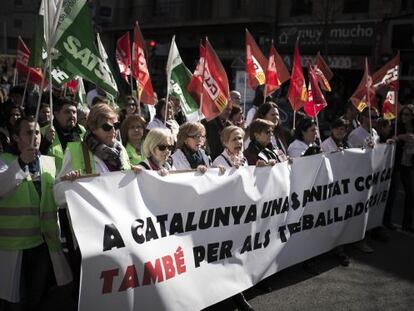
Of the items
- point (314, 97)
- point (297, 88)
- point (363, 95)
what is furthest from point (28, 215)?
point (363, 95)

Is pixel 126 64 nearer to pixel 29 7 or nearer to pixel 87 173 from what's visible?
pixel 87 173

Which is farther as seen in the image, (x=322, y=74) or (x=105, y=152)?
(x=322, y=74)

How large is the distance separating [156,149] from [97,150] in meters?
0.48

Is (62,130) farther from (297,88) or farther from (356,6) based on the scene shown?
(356,6)

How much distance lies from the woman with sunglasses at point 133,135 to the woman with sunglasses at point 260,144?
104 cm

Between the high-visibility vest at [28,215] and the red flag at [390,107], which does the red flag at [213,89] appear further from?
the red flag at [390,107]

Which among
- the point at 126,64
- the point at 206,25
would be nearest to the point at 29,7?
the point at 206,25

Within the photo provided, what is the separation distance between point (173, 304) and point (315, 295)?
1603 millimetres

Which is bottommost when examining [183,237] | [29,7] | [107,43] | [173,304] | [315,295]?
[315,295]

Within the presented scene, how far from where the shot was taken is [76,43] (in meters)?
3.89

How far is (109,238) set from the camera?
10.7ft

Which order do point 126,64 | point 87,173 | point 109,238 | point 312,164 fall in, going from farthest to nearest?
point 126,64
point 312,164
point 87,173
point 109,238

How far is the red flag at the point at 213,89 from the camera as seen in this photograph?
5.60 meters

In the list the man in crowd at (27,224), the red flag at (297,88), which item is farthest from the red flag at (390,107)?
the man in crowd at (27,224)
